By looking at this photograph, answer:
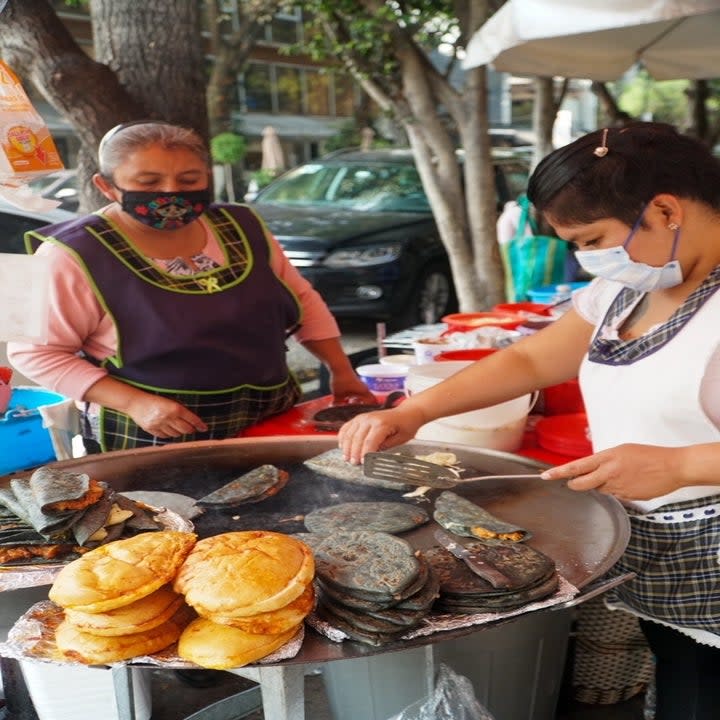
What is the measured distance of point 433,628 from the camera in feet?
4.31

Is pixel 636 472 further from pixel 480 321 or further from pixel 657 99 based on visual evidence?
pixel 657 99

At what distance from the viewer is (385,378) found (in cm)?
320

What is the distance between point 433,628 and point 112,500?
0.71 meters

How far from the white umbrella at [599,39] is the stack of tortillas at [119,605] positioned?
3474 millimetres

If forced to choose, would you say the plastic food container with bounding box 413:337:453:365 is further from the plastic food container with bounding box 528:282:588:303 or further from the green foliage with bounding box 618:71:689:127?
the green foliage with bounding box 618:71:689:127

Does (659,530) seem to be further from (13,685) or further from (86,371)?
(13,685)

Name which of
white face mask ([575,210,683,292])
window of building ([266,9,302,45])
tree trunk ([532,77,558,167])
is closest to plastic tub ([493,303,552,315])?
white face mask ([575,210,683,292])

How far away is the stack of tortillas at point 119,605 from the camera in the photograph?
127 centimetres

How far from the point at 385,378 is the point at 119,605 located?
2.00 m

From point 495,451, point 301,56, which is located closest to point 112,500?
point 495,451

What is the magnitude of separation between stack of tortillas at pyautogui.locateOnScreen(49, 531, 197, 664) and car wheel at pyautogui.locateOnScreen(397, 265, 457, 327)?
726 cm

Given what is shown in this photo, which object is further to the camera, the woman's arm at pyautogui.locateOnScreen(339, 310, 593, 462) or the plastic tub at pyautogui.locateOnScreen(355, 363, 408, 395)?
the plastic tub at pyautogui.locateOnScreen(355, 363, 408, 395)

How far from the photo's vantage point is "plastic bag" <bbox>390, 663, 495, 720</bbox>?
1.76 metres

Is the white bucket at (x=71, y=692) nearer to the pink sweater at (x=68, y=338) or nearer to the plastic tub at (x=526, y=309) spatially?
the pink sweater at (x=68, y=338)
